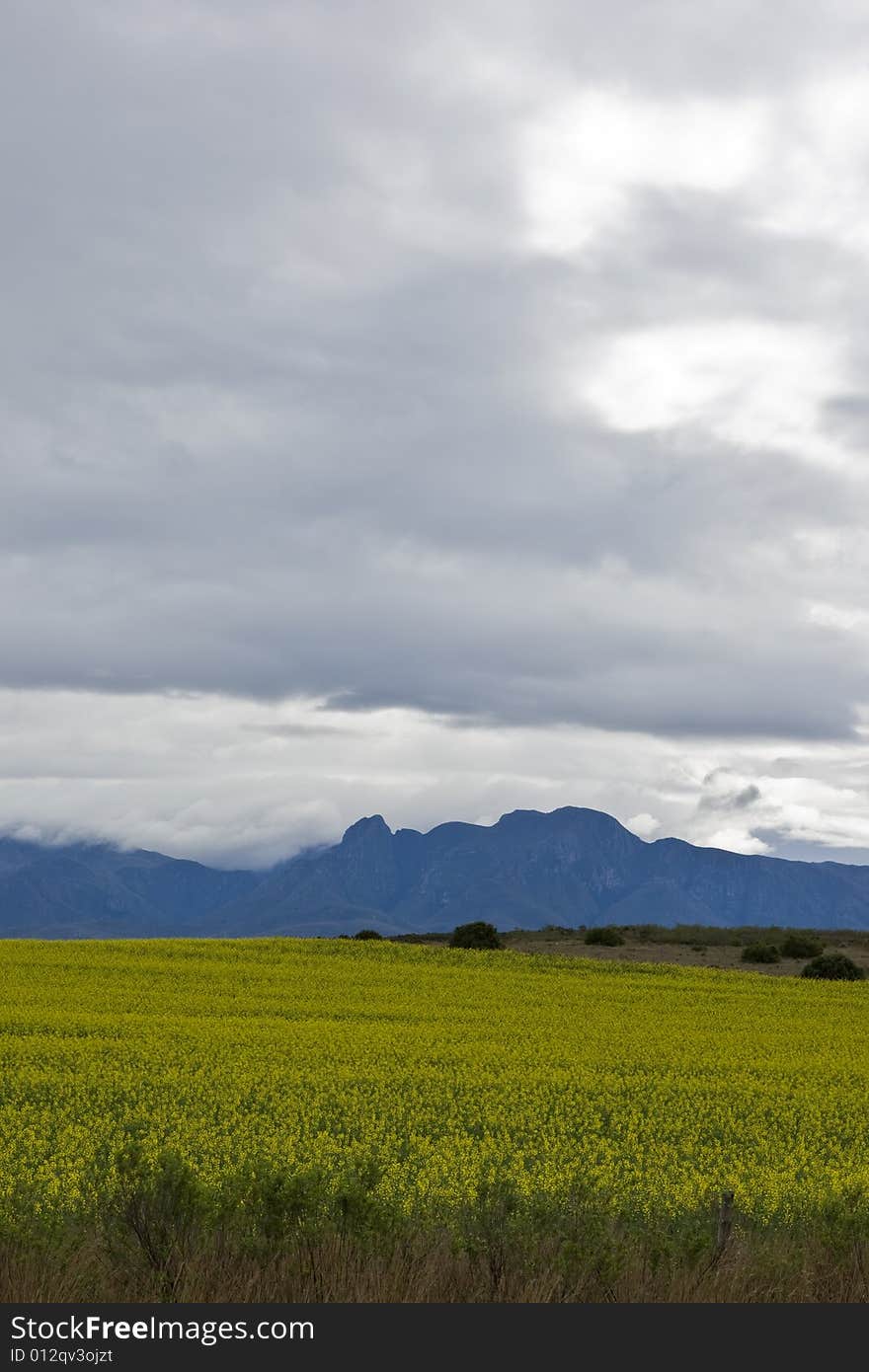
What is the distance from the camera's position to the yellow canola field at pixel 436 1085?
48.6 feet

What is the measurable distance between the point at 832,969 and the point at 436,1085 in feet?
115

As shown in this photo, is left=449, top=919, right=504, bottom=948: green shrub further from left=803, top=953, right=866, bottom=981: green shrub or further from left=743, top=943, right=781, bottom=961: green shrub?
left=803, top=953, right=866, bottom=981: green shrub

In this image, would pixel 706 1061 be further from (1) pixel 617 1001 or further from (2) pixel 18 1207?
(2) pixel 18 1207

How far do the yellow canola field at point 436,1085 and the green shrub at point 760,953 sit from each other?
18.5 m

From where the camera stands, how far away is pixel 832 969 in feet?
168

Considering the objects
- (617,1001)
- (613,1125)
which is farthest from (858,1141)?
(617,1001)

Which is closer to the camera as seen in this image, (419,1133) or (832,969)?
(419,1133)

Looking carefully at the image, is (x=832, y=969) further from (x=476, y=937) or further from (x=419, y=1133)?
(x=419, y=1133)

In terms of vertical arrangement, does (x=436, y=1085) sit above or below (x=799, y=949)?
above

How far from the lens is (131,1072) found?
21.1 m

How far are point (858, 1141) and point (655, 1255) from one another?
11211 millimetres

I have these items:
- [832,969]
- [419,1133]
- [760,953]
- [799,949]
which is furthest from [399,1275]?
[799,949]

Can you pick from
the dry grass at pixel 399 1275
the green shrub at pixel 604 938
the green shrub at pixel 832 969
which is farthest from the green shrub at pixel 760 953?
the dry grass at pixel 399 1275

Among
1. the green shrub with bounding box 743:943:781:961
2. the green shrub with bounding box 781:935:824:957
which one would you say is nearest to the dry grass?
the green shrub with bounding box 743:943:781:961
